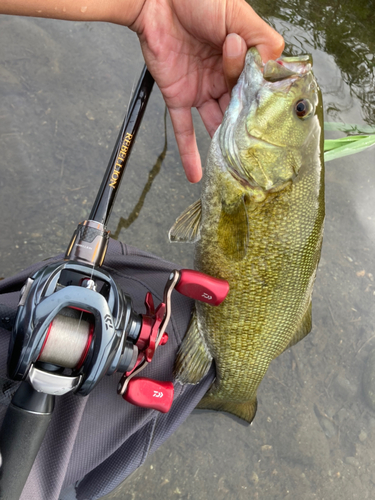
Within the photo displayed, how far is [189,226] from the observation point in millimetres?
1693

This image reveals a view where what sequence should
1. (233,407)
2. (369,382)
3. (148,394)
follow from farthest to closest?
1. (369,382)
2. (233,407)
3. (148,394)

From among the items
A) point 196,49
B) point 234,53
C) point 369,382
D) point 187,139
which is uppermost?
point 234,53

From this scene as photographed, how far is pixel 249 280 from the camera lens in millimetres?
1593

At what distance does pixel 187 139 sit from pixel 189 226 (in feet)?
1.84

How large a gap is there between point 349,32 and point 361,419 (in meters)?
3.21

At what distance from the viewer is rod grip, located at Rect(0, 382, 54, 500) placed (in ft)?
2.96

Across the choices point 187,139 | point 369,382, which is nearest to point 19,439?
point 187,139

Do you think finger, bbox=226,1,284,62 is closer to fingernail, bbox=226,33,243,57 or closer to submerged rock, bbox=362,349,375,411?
fingernail, bbox=226,33,243,57

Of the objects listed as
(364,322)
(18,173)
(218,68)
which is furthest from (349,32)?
(18,173)

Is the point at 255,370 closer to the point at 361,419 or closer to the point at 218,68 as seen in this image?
the point at 361,419

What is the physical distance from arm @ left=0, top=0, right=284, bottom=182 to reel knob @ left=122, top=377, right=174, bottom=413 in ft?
3.97

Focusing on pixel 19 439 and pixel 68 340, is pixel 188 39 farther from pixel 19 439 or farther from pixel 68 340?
pixel 19 439

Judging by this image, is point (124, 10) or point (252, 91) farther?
point (124, 10)

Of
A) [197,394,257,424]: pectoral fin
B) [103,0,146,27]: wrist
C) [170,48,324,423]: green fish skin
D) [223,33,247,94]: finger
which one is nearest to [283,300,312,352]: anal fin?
[170,48,324,423]: green fish skin
